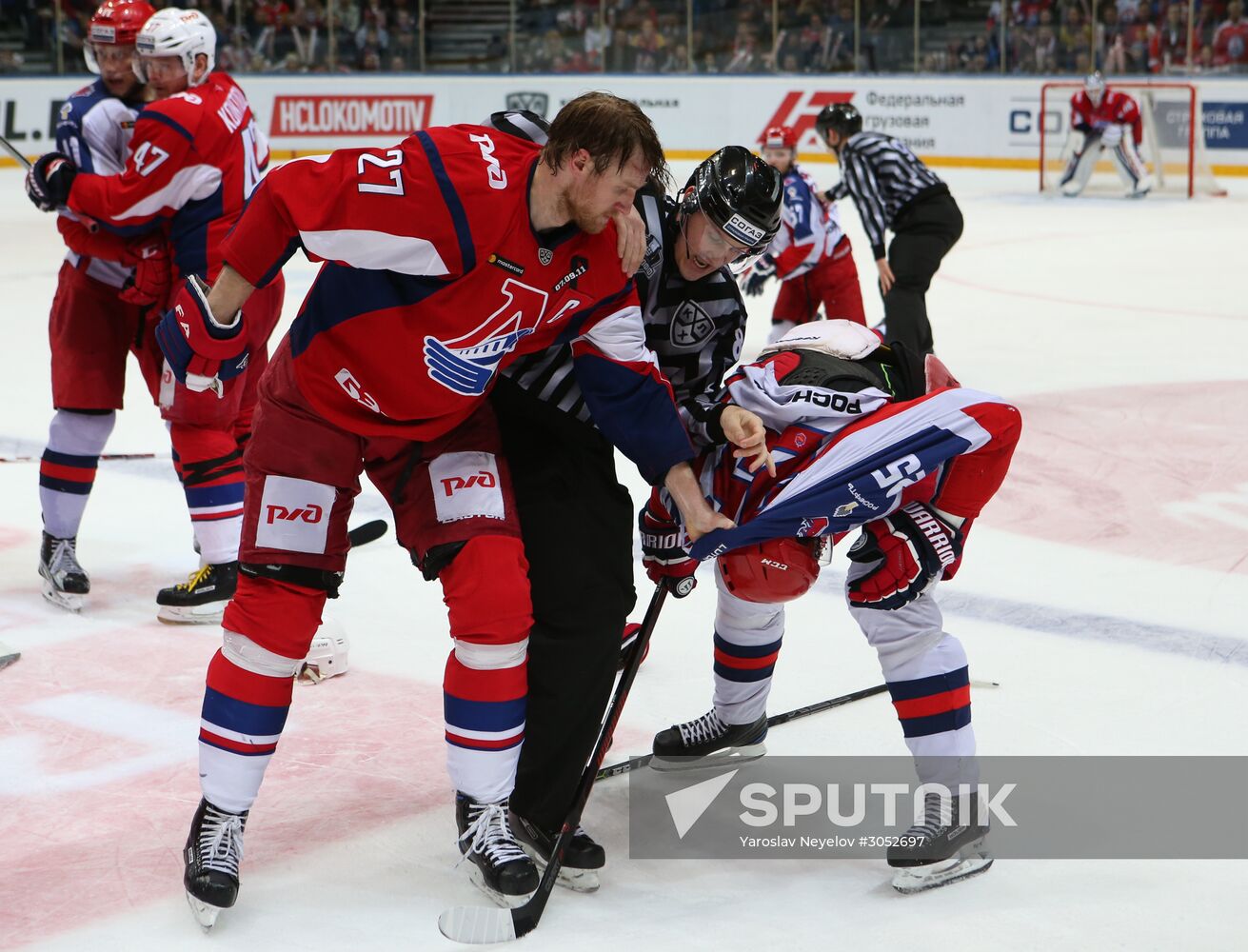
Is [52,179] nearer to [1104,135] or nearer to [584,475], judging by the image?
[584,475]

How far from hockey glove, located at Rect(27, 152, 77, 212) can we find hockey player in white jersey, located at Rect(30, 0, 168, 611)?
0.08 feet

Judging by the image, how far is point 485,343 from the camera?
2367 mm

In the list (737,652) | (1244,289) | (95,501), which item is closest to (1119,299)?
(1244,289)

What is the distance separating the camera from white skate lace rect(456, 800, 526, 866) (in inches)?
95.7

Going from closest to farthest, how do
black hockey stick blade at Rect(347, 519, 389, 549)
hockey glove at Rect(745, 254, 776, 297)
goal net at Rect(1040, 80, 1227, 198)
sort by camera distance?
black hockey stick blade at Rect(347, 519, 389, 549) < hockey glove at Rect(745, 254, 776, 297) < goal net at Rect(1040, 80, 1227, 198)

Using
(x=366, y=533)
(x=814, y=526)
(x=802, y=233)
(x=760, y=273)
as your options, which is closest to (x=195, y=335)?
(x=814, y=526)

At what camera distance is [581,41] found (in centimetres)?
1625

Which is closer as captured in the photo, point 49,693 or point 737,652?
point 737,652

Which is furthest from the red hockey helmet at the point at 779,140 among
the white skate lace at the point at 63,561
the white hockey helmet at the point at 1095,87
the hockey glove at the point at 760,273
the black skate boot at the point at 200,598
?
the white hockey helmet at the point at 1095,87

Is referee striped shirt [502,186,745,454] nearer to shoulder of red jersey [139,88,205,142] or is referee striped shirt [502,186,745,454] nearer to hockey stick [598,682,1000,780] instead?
hockey stick [598,682,1000,780]

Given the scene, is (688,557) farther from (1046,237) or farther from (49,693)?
(1046,237)

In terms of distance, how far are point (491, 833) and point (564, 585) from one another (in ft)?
1.35

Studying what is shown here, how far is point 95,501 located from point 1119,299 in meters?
5.68

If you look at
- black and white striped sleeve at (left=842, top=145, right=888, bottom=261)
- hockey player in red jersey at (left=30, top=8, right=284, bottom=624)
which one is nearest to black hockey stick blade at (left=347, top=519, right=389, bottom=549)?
hockey player in red jersey at (left=30, top=8, right=284, bottom=624)
